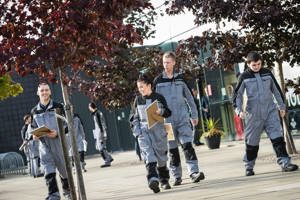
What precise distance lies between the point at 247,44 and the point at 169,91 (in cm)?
292

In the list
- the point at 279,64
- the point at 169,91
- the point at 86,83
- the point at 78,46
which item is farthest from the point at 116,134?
the point at 78,46

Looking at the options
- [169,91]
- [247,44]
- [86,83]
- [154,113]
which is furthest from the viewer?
[86,83]

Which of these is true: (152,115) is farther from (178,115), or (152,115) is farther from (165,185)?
(165,185)

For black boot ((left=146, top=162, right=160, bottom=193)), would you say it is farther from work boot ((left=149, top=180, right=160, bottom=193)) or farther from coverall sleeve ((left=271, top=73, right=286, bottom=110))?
coverall sleeve ((left=271, top=73, right=286, bottom=110))

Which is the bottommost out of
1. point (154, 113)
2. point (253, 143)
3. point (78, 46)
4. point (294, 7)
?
point (253, 143)

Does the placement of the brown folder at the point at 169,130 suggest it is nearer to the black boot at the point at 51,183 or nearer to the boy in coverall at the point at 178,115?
the boy in coverall at the point at 178,115

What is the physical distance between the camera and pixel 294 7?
11.1 meters

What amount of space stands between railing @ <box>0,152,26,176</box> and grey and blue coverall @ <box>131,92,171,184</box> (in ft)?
51.5

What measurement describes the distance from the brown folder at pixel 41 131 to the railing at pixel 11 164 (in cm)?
1609

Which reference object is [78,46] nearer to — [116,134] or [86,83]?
[86,83]

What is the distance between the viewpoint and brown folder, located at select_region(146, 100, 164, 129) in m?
8.88

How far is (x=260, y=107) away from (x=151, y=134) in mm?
1610

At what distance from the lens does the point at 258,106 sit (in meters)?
9.27

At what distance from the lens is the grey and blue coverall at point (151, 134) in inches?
358
